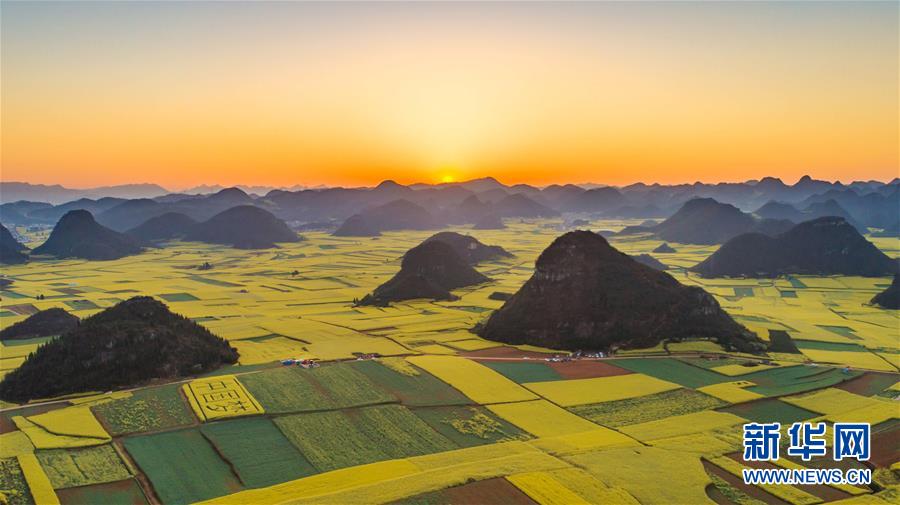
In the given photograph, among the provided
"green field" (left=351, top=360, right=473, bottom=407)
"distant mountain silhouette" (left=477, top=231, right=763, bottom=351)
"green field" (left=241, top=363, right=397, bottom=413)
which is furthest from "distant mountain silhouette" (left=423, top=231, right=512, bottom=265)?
"green field" (left=241, top=363, right=397, bottom=413)

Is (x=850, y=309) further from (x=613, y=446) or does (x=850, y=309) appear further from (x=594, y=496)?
(x=594, y=496)

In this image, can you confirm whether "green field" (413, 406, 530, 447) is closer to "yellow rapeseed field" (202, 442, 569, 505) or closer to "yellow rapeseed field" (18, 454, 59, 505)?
"yellow rapeseed field" (202, 442, 569, 505)

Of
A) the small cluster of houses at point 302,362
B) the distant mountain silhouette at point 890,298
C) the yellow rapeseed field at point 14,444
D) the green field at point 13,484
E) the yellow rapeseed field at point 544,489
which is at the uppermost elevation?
the distant mountain silhouette at point 890,298

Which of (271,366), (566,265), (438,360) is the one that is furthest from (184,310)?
(566,265)

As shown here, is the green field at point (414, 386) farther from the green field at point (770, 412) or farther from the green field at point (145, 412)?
the green field at point (770, 412)

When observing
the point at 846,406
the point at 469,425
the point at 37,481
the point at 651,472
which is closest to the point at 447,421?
the point at 469,425

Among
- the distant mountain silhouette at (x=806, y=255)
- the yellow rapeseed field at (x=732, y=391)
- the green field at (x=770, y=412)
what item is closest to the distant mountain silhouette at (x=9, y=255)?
the yellow rapeseed field at (x=732, y=391)

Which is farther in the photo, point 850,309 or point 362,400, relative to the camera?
point 850,309
